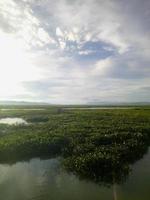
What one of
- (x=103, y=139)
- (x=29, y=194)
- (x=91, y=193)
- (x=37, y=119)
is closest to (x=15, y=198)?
(x=29, y=194)

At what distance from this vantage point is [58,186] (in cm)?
1559

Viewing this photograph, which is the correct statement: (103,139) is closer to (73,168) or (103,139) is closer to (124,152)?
(124,152)

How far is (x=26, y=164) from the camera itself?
21.1 m

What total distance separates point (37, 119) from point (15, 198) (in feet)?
147

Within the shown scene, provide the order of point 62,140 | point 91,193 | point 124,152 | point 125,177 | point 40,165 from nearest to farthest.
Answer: point 91,193
point 125,177
point 40,165
point 124,152
point 62,140

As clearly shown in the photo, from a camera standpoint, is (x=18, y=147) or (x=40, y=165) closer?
(x=40, y=165)

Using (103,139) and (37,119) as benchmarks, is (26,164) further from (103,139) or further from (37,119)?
(37,119)

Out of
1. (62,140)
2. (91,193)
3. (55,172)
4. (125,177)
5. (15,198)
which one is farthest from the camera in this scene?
(62,140)

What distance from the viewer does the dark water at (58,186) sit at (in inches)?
555

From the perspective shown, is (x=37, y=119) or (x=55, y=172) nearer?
(x=55, y=172)

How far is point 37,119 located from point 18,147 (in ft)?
112

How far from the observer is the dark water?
14102 millimetres

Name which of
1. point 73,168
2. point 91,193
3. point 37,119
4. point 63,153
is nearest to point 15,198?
point 91,193

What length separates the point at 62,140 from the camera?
27.1 meters
